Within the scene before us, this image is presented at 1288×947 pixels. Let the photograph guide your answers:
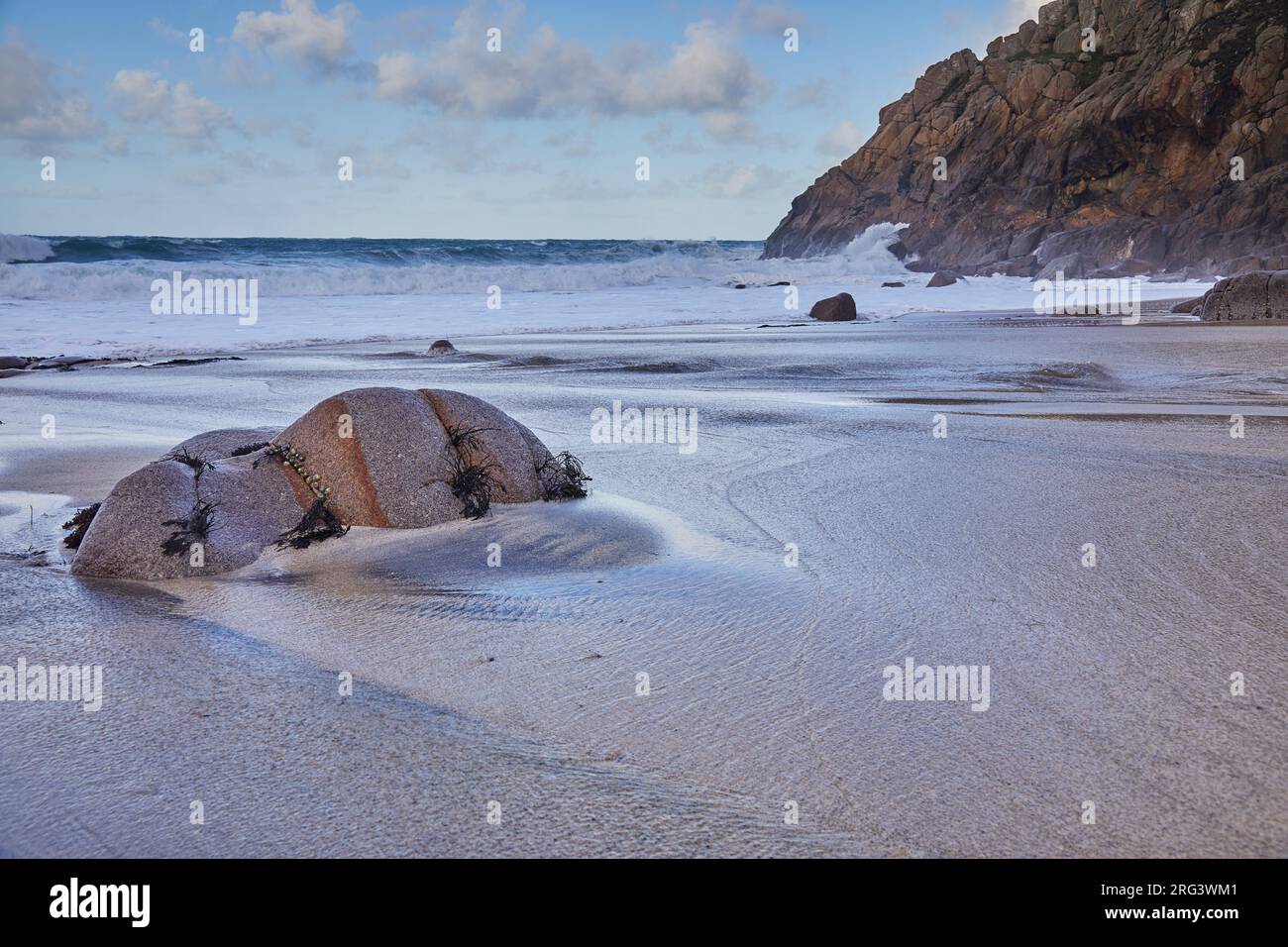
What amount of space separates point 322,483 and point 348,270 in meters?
35.9

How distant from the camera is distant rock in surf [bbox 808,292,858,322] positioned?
22.6 m

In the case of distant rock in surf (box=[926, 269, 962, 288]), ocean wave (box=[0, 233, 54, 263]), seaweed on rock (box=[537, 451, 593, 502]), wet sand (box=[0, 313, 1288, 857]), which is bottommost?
wet sand (box=[0, 313, 1288, 857])

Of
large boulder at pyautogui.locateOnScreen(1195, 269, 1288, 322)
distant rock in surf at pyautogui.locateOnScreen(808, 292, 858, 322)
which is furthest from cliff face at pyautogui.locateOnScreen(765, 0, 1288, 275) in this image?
distant rock in surf at pyautogui.locateOnScreen(808, 292, 858, 322)

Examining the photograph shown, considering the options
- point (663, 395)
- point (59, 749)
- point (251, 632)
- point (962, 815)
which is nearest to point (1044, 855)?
point (962, 815)

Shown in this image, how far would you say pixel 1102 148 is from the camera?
178 feet

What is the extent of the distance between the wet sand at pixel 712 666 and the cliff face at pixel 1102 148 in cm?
3227

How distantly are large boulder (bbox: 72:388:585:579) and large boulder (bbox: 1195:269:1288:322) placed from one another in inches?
700

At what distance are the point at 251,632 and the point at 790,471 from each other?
11.9 feet

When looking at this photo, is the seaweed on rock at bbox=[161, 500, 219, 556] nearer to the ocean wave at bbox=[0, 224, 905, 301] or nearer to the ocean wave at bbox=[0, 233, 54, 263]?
the ocean wave at bbox=[0, 224, 905, 301]

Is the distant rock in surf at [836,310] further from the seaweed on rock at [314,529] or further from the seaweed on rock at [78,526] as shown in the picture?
the seaweed on rock at [78,526]

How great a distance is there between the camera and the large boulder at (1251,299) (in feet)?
61.9

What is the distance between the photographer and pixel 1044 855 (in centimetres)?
205

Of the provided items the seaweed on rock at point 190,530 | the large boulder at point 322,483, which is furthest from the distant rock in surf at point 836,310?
the seaweed on rock at point 190,530
